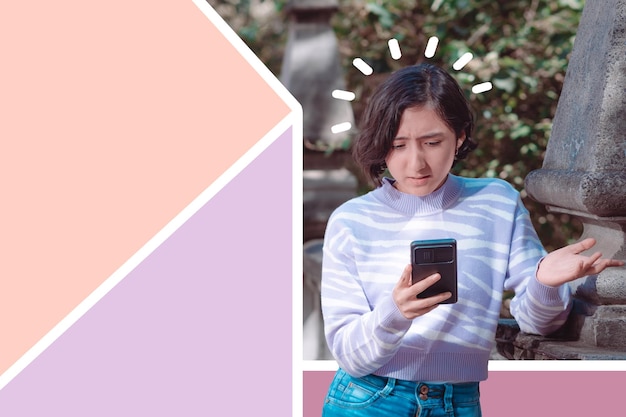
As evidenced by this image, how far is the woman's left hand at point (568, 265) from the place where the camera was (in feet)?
5.81

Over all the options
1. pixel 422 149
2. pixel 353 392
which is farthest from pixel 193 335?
pixel 422 149

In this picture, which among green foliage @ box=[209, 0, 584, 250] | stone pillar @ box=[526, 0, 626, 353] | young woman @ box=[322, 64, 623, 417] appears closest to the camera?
young woman @ box=[322, 64, 623, 417]

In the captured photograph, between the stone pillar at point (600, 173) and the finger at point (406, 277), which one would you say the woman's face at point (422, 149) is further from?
the stone pillar at point (600, 173)

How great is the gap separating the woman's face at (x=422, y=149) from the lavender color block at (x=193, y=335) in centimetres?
42

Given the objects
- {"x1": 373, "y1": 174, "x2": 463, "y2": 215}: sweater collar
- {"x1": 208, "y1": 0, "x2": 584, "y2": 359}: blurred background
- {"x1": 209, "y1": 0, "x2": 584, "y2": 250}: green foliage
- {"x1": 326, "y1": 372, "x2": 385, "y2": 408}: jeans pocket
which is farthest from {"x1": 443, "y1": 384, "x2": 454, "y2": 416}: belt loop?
{"x1": 209, "y1": 0, "x2": 584, "y2": 250}: green foliage

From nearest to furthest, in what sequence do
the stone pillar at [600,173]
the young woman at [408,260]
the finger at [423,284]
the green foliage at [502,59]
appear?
the finger at [423,284], the young woman at [408,260], the stone pillar at [600,173], the green foliage at [502,59]

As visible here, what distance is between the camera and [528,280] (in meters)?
1.83

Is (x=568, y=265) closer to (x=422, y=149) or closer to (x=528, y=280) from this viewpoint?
(x=528, y=280)

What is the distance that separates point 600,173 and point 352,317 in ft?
2.19

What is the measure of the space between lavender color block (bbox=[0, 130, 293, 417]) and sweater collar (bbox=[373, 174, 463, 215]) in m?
0.38

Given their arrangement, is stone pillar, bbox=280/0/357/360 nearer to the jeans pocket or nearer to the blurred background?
the blurred background

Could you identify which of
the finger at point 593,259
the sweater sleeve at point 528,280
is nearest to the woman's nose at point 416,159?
the sweater sleeve at point 528,280

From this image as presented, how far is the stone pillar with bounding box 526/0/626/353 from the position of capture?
2.05m

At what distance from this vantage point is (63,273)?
2211mm
